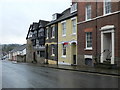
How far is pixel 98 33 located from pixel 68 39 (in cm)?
789

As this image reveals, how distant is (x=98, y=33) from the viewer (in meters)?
22.1

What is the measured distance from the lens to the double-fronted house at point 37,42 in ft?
138

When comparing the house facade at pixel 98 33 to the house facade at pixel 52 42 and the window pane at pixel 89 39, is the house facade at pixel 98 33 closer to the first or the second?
the window pane at pixel 89 39

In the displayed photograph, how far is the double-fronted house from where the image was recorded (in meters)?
42.0

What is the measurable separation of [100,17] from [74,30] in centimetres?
683

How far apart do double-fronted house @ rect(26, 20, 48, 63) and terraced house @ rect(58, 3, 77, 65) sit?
9.54 meters

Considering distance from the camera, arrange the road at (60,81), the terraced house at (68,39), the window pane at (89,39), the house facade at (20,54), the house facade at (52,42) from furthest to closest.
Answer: the house facade at (20,54)
the house facade at (52,42)
the terraced house at (68,39)
the window pane at (89,39)
the road at (60,81)

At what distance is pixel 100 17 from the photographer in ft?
71.3

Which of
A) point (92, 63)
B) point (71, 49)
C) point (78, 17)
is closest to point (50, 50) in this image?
point (71, 49)

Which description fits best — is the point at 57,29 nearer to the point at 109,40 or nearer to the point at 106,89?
the point at 109,40

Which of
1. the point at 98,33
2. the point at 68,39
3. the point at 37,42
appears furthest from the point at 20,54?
the point at 98,33

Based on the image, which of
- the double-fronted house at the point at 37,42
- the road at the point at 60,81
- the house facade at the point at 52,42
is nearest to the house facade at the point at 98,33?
the road at the point at 60,81

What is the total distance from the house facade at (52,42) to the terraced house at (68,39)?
1687mm

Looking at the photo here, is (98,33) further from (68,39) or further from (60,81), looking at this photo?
(60,81)
